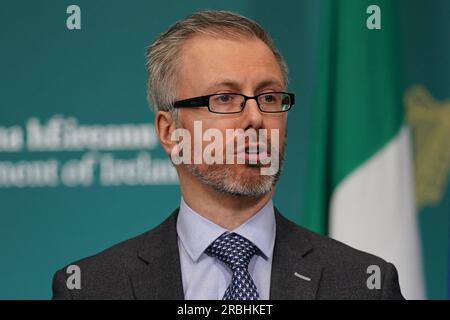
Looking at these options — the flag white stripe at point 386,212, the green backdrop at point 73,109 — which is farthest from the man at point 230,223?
the flag white stripe at point 386,212

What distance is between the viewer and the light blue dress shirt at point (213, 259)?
213 centimetres

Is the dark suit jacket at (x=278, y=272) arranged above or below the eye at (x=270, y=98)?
below

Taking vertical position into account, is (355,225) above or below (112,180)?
below

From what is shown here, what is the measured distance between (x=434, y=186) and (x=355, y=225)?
0.35 metres

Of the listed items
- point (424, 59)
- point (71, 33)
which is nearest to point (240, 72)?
point (71, 33)

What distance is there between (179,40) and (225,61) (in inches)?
8.1

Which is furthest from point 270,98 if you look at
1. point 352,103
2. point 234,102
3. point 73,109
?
point 73,109

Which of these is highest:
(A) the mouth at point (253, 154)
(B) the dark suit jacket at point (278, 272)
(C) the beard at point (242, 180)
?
(A) the mouth at point (253, 154)

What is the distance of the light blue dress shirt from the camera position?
6.98 feet

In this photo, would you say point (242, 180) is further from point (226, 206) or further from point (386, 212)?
point (386, 212)

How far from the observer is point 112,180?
2.77 meters

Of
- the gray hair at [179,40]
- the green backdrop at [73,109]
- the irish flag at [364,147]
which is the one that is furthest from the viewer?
the irish flag at [364,147]

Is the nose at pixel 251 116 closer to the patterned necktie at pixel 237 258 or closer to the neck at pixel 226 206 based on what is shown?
the neck at pixel 226 206

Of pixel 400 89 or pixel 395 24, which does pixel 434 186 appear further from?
pixel 395 24
